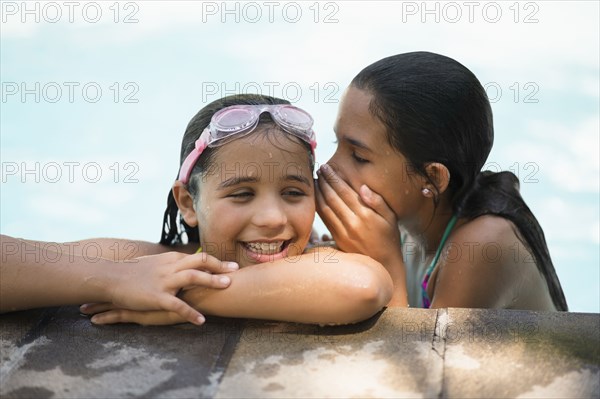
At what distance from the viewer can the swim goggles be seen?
3752mm

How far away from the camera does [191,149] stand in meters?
3.96

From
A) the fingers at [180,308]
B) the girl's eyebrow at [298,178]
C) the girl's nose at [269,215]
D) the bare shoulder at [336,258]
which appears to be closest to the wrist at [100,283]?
the fingers at [180,308]

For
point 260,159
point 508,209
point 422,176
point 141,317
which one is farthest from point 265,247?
point 508,209

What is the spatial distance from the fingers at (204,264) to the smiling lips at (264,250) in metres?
0.39

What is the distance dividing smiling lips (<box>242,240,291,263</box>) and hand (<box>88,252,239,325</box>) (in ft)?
1.44

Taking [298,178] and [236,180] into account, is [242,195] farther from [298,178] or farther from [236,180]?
[298,178]

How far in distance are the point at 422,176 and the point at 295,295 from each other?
5.15 ft

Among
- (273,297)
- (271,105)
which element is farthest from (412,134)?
(273,297)

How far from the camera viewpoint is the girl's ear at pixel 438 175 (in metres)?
4.34

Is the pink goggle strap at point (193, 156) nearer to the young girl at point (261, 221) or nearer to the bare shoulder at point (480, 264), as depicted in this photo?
the young girl at point (261, 221)

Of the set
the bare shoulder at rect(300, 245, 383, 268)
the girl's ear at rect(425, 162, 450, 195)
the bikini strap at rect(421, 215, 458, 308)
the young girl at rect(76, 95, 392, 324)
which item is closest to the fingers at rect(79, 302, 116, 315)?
the young girl at rect(76, 95, 392, 324)

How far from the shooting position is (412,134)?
169 inches

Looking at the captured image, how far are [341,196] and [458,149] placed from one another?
0.73 metres

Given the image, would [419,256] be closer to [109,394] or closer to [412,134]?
[412,134]
